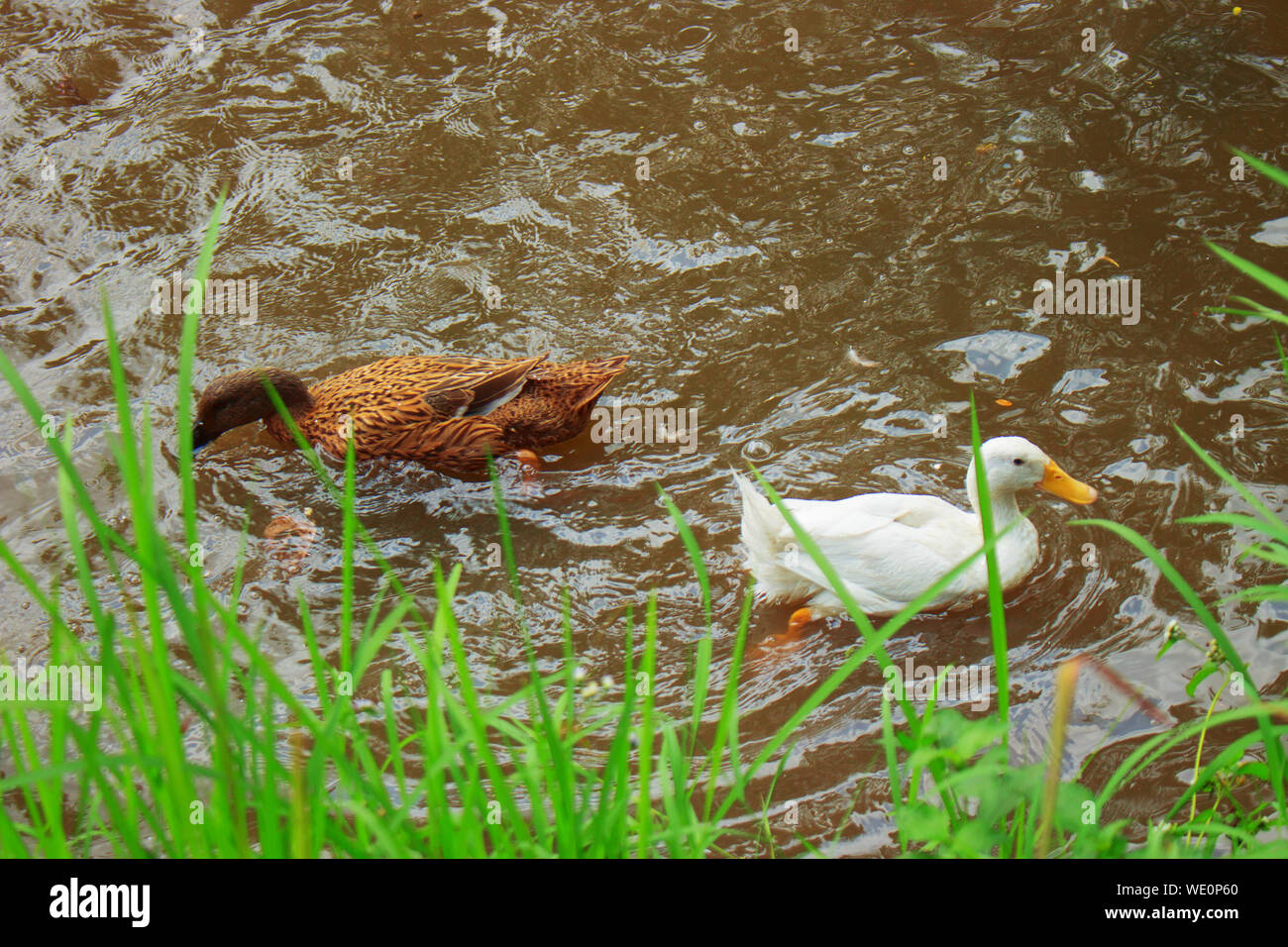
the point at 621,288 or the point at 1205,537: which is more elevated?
the point at 621,288

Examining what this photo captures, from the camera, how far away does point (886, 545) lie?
441 centimetres

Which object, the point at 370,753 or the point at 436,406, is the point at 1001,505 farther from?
the point at 370,753

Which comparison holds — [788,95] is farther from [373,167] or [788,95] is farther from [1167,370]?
[1167,370]

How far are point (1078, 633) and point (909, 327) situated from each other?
79.3 inches

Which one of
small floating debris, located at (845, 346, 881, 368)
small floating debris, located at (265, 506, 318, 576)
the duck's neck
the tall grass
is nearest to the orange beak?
the duck's neck

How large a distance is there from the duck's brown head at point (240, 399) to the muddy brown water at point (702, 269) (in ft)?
0.90

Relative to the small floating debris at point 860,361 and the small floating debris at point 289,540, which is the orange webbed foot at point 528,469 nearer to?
the small floating debris at point 289,540

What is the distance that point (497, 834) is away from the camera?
2.32 metres

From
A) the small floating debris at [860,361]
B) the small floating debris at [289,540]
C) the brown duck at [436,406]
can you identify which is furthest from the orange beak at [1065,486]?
the small floating debris at [289,540]

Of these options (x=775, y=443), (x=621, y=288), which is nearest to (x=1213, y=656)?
(x=775, y=443)

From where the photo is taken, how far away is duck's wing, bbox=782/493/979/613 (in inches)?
174

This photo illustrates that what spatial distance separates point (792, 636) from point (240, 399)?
293cm

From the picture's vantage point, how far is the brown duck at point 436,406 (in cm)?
529

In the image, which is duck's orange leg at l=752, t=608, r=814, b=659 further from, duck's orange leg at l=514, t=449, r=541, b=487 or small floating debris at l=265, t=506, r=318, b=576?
small floating debris at l=265, t=506, r=318, b=576
